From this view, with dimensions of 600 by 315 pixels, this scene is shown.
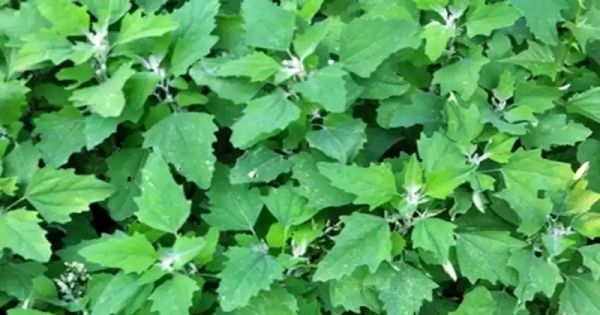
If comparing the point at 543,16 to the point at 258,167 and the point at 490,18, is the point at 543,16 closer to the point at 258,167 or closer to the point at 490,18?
the point at 490,18

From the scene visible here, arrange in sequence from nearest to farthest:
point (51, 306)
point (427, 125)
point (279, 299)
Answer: point (279, 299) < point (51, 306) < point (427, 125)

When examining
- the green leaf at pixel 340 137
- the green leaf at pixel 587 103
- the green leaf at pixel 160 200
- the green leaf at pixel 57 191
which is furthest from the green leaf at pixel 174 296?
the green leaf at pixel 587 103

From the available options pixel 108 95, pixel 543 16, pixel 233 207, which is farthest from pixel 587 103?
pixel 108 95

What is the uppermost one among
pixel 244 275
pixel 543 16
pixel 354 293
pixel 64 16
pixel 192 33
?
pixel 64 16

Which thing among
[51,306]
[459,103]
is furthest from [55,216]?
[459,103]

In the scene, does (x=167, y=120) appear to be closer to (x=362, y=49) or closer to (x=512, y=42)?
(x=362, y=49)

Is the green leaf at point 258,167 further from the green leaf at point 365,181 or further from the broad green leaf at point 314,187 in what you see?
the green leaf at point 365,181
